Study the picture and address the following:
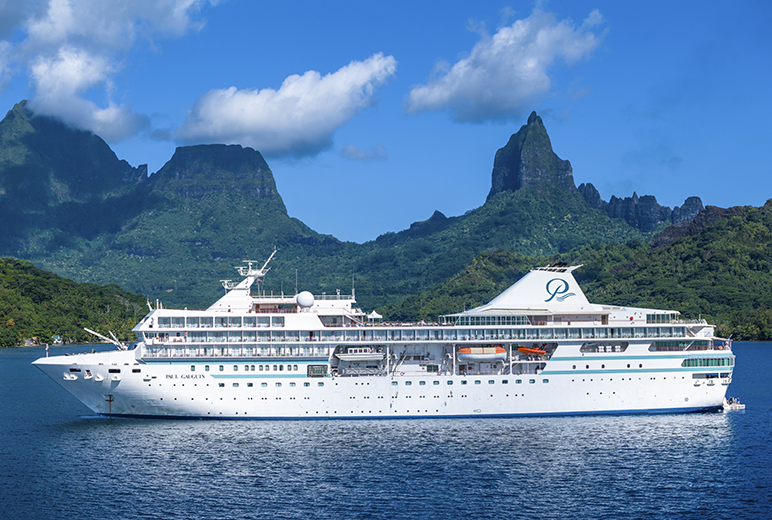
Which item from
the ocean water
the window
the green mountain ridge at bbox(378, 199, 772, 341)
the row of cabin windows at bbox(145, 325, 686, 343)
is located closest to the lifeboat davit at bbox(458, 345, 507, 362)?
the row of cabin windows at bbox(145, 325, 686, 343)

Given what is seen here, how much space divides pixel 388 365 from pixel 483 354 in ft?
15.3

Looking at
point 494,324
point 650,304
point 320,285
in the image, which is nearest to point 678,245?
point 650,304

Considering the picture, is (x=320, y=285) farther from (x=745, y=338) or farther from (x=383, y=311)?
(x=745, y=338)

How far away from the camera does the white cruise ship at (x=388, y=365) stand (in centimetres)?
3872

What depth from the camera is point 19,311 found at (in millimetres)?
110750

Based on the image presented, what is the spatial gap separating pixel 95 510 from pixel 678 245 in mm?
129218

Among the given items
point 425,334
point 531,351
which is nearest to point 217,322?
point 425,334

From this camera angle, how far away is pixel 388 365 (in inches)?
1567

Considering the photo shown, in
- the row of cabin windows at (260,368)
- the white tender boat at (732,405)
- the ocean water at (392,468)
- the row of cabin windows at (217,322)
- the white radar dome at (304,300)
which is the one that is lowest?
the ocean water at (392,468)

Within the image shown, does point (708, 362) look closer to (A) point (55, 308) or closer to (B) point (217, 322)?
(B) point (217, 322)

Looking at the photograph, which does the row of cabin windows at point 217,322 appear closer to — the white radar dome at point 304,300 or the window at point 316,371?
the white radar dome at point 304,300

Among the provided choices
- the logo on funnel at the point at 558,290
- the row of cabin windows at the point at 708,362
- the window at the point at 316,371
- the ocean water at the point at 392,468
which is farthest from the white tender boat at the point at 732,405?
the window at the point at 316,371

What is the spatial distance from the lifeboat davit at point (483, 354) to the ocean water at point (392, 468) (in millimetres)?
3164

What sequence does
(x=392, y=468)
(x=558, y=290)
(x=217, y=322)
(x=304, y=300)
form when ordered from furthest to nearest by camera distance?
(x=558, y=290)
(x=304, y=300)
(x=217, y=322)
(x=392, y=468)
